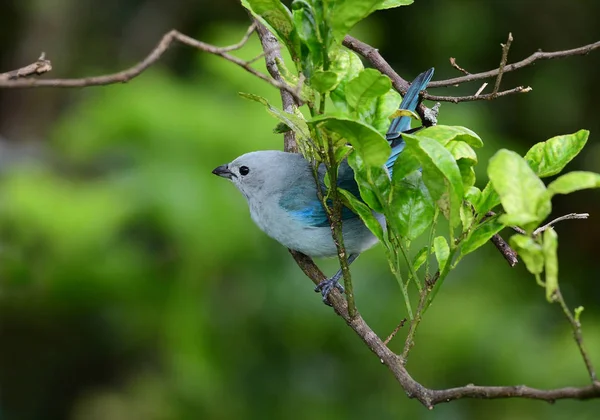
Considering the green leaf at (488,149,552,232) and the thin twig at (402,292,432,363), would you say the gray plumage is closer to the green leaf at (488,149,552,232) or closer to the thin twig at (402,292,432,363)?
the thin twig at (402,292,432,363)

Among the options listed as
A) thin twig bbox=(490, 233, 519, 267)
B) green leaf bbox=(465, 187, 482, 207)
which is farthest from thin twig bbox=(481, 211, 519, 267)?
green leaf bbox=(465, 187, 482, 207)

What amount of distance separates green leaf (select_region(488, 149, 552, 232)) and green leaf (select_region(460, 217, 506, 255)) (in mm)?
188

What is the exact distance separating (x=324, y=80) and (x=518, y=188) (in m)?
0.43

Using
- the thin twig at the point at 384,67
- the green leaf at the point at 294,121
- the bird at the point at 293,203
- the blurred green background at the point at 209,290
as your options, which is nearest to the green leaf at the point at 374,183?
the green leaf at the point at 294,121

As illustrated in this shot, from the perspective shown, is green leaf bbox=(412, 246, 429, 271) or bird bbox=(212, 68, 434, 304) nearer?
green leaf bbox=(412, 246, 429, 271)

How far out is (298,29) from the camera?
1648 millimetres

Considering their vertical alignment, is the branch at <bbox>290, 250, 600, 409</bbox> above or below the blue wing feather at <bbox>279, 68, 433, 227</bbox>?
below

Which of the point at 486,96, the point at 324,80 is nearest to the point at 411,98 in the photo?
the point at 486,96

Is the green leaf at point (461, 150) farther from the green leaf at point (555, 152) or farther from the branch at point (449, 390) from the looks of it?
the branch at point (449, 390)

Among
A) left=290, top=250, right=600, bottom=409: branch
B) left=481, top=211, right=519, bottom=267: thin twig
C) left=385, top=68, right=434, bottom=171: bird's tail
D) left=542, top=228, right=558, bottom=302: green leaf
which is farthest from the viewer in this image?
left=385, top=68, right=434, bottom=171: bird's tail

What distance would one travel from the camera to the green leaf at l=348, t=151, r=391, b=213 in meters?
1.77

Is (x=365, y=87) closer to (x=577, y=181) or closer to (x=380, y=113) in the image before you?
(x=380, y=113)

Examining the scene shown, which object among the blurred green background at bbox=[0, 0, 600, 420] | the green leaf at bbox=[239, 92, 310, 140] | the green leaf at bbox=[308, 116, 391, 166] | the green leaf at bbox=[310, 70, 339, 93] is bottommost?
the blurred green background at bbox=[0, 0, 600, 420]

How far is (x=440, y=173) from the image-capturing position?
162 cm
